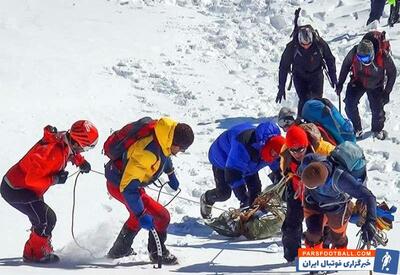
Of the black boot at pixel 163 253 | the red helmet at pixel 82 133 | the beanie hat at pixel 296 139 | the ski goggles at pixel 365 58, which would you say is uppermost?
the beanie hat at pixel 296 139

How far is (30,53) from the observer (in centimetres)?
1441

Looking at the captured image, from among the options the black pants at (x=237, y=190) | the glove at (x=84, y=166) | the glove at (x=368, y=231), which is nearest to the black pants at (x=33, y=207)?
the glove at (x=84, y=166)

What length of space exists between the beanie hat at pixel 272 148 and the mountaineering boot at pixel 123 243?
162cm

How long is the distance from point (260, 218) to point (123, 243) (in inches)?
66.1

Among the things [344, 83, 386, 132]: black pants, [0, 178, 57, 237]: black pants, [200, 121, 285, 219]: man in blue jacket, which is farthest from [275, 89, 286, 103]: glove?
[0, 178, 57, 237]: black pants

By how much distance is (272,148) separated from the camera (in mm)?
8398

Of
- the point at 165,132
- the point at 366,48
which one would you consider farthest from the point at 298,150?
the point at 366,48

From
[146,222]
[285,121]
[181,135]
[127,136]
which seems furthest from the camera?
[285,121]

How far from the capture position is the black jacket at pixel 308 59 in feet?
38.9

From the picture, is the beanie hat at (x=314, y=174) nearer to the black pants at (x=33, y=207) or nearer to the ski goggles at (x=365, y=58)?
the black pants at (x=33, y=207)

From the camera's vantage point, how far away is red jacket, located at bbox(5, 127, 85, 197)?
785cm

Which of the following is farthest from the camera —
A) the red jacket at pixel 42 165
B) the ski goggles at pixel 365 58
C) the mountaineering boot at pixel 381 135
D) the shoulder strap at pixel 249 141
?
the mountaineering boot at pixel 381 135

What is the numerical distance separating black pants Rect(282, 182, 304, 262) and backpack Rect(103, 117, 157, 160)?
1487 millimetres

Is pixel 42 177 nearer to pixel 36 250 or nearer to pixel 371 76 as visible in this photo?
pixel 36 250
